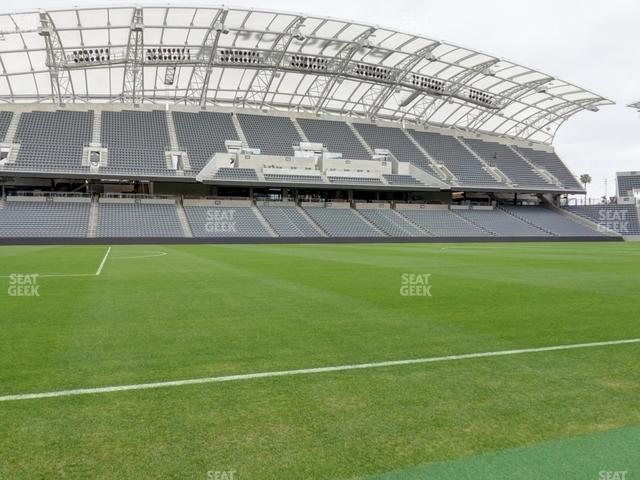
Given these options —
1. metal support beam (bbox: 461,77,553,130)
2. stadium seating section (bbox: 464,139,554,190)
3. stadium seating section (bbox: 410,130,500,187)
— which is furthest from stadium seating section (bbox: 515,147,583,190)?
stadium seating section (bbox: 410,130,500,187)

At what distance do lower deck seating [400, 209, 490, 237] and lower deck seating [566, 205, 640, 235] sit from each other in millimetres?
19214

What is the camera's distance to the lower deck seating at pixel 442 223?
5445 centimetres

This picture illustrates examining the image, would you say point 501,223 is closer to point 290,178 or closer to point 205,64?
point 290,178

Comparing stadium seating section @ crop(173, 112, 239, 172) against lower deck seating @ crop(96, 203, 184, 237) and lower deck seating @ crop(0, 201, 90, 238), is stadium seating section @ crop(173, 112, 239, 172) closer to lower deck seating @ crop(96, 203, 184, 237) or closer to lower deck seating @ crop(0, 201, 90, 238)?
lower deck seating @ crop(96, 203, 184, 237)

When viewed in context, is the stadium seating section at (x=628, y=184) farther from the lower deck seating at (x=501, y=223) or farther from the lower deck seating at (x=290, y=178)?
the lower deck seating at (x=290, y=178)

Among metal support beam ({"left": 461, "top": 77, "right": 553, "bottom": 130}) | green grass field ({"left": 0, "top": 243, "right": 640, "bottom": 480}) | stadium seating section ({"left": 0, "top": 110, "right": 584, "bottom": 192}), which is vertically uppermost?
metal support beam ({"left": 461, "top": 77, "right": 553, "bottom": 130})

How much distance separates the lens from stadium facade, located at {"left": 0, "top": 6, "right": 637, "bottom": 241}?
44719 millimetres

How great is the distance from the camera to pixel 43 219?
149 feet

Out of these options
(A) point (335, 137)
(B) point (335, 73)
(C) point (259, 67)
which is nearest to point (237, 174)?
(C) point (259, 67)

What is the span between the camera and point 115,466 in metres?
3.52

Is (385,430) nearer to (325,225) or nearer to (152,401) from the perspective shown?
(152,401)

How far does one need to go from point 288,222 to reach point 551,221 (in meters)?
33.7

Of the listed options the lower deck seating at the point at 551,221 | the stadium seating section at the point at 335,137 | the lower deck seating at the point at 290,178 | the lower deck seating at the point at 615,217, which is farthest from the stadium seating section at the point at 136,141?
the lower deck seating at the point at 615,217

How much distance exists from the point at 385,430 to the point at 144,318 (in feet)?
20.2
